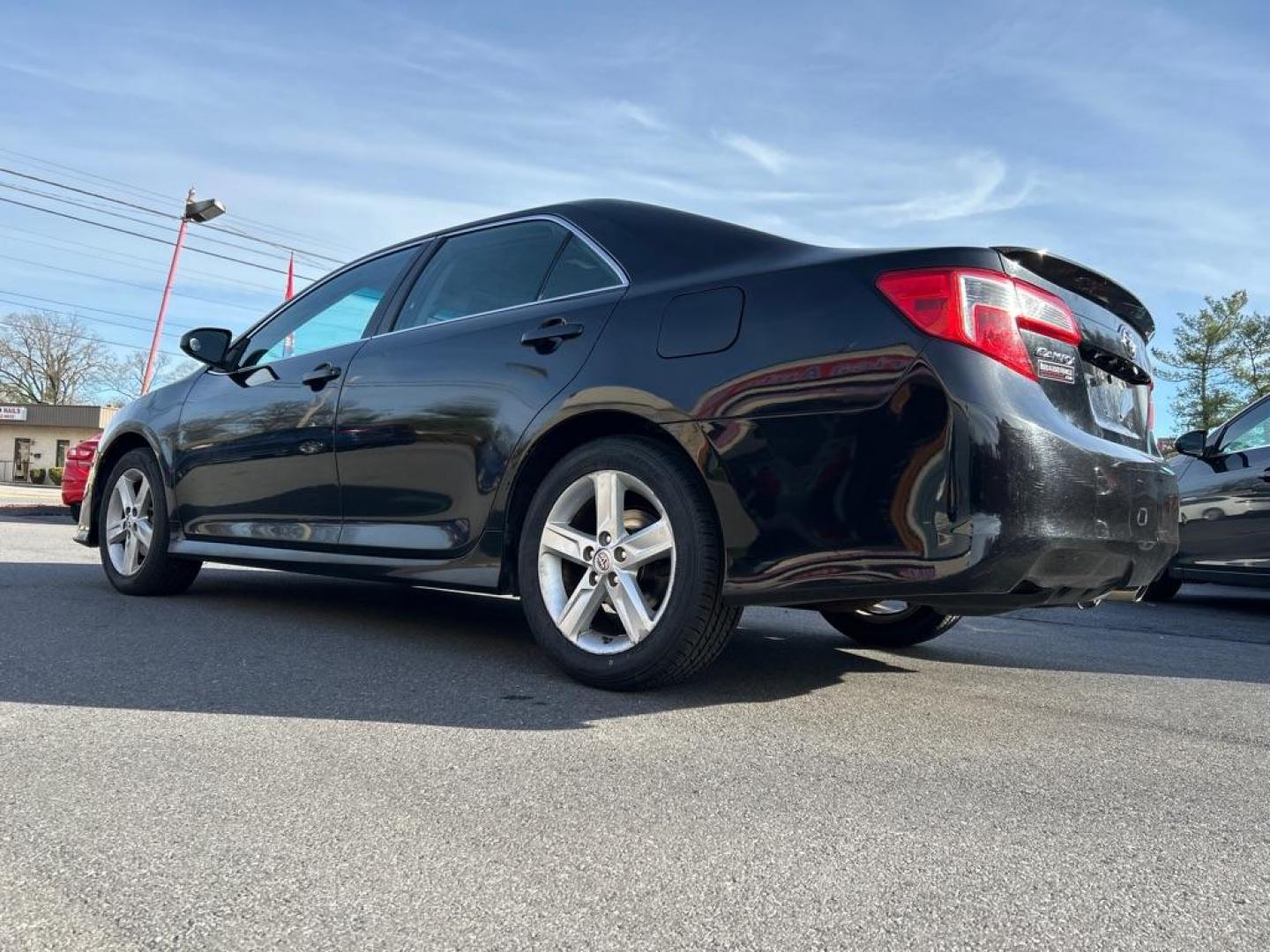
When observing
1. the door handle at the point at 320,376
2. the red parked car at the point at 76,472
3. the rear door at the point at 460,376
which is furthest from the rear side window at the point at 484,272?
the red parked car at the point at 76,472

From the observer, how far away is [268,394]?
452 cm

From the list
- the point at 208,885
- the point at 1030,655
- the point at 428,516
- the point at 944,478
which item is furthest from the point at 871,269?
the point at 1030,655

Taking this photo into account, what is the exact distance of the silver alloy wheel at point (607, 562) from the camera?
3025mm

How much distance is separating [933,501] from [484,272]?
204cm

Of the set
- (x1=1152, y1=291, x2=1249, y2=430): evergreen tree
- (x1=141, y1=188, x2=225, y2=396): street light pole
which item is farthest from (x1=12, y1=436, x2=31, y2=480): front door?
(x1=1152, y1=291, x2=1249, y2=430): evergreen tree

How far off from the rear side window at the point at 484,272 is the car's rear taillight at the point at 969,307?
1.39 m

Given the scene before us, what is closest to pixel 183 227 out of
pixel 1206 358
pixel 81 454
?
pixel 81 454

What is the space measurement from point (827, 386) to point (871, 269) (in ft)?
1.08

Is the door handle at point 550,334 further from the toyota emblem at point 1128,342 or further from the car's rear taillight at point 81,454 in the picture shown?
the car's rear taillight at point 81,454

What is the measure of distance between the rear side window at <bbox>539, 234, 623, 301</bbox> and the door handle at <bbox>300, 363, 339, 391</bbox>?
1073 millimetres

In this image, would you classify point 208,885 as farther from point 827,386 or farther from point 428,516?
point 428,516

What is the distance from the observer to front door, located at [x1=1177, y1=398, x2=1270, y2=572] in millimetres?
6996

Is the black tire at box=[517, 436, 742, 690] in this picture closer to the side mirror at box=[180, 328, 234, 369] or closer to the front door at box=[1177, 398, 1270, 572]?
the side mirror at box=[180, 328, 234, 369]

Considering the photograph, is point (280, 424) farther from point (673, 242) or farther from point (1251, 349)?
point (1251, 349)
